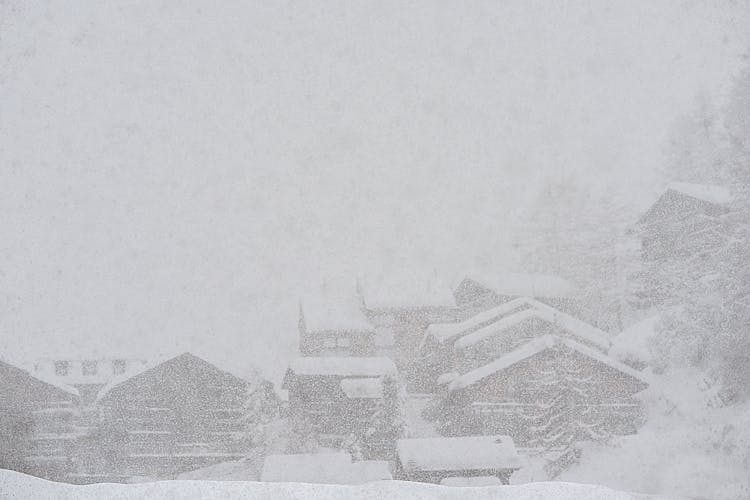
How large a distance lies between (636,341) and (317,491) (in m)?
1.47

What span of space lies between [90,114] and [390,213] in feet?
4.75

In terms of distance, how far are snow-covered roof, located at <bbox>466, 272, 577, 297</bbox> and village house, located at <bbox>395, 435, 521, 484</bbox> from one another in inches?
24.2

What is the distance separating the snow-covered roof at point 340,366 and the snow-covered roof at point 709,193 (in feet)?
4.82

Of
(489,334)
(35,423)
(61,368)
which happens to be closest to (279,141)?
(489,334)

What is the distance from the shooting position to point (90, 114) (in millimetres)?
2666

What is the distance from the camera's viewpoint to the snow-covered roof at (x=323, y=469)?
2451mm

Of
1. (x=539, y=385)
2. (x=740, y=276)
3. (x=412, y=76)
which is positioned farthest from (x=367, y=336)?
(x=740, y=276)

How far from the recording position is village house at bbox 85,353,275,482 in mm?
2502

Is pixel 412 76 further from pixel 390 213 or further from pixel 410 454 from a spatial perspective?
pixel 410 454

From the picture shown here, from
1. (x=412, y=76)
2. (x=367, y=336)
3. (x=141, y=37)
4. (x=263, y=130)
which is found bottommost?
(x=367, y=336)

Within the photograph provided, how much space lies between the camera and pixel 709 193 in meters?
2.45

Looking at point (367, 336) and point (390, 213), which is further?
point (390, 213)

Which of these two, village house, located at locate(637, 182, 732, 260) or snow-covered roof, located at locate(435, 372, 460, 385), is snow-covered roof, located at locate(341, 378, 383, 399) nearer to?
snow-covered roof, located at locate(435, 372, 460, 385)

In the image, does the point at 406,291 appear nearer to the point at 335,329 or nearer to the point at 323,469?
the point at 335,329
